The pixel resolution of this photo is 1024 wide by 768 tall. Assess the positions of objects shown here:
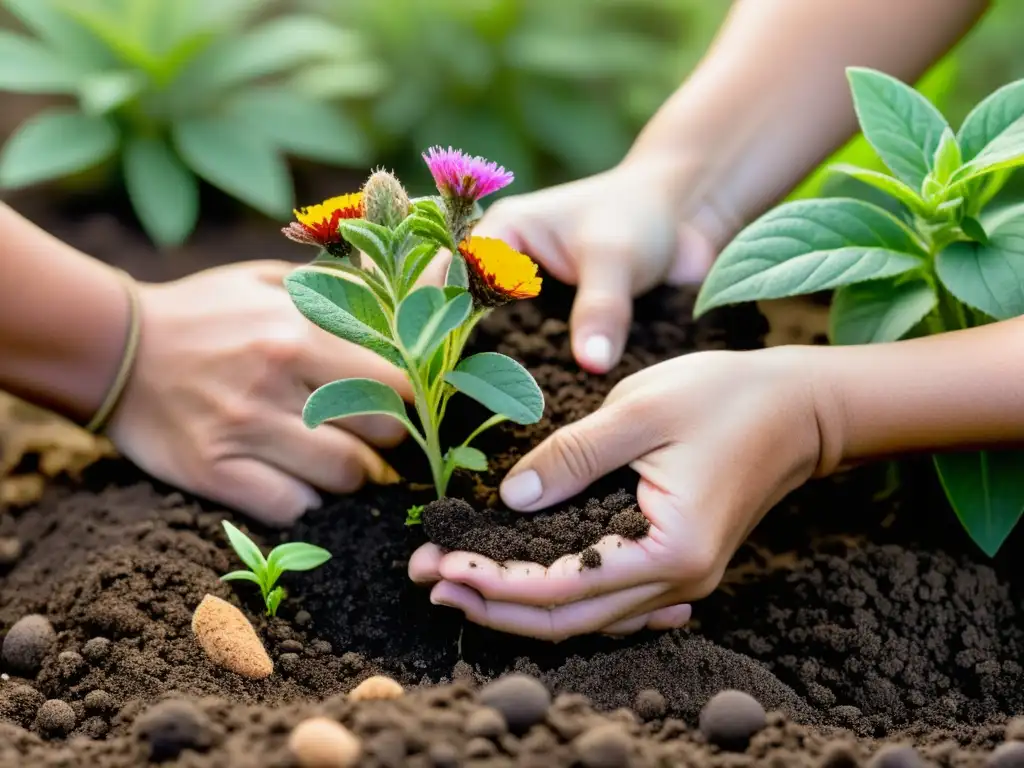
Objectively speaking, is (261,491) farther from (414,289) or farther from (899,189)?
(899,189)

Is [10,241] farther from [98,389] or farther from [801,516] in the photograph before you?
[801,516]

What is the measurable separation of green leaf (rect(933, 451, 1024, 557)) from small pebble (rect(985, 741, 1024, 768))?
16.0 inches

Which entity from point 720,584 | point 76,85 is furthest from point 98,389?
point 76,85

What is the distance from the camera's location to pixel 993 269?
122 centimetres

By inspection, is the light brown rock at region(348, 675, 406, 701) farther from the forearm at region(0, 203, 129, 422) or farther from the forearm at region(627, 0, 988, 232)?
the forearm at region(627, 0, 988, 232)

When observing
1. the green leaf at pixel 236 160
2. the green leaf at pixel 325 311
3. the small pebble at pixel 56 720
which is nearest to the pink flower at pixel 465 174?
the green leaf at pixel 325 311

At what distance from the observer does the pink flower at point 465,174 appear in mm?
1022

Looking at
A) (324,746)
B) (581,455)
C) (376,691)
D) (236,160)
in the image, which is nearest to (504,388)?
(581,455)

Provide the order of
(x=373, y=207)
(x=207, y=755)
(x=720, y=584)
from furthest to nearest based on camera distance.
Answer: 1. (x=720, y=584)
2. (x=373, y=207)
3. (x=207, y=755)

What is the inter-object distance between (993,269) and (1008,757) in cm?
58

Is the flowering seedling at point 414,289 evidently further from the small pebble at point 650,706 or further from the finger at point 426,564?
the small pebble at point 650,706

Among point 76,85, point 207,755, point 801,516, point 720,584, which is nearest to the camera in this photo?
point 207,755

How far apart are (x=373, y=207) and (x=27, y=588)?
68cm

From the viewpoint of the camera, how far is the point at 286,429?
1.33 meters
